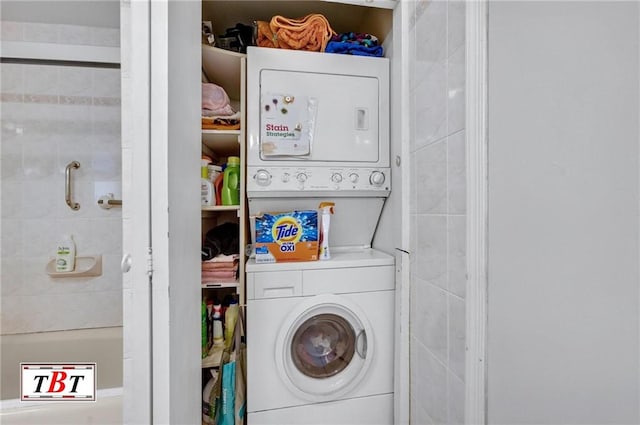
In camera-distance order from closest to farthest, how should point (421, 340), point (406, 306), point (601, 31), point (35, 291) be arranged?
point (601, 31), point (35, 291), point (421, 340), point (406, 306)

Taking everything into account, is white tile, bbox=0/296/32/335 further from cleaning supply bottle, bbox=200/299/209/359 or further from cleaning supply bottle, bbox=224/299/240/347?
cleaning supply bottle, bbox=224/299/240/347

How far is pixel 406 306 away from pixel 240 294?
2.57 ft

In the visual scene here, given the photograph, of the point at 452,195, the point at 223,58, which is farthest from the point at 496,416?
the point at 223,58

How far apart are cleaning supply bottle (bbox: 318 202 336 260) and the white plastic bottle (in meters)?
0.96

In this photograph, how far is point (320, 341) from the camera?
1.50 meters

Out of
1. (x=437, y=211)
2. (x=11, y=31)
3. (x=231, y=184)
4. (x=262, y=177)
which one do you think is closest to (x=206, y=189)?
(x=231, y=184)

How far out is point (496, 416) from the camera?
81 centimetres

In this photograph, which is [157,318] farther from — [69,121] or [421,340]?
[421,340]

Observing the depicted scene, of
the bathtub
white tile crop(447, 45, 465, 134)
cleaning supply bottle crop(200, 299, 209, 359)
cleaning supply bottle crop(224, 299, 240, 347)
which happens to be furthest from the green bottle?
white tile crop(447, 45, 465, 134)

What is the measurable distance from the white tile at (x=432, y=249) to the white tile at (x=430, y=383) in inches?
12.2

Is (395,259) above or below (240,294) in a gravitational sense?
above

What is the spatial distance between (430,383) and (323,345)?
564mm

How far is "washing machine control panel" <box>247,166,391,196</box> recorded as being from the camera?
1464 millimetres

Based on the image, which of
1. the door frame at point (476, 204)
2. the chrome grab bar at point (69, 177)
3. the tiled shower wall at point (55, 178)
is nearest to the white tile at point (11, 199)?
the tiled shower wall at point (55, 178)
